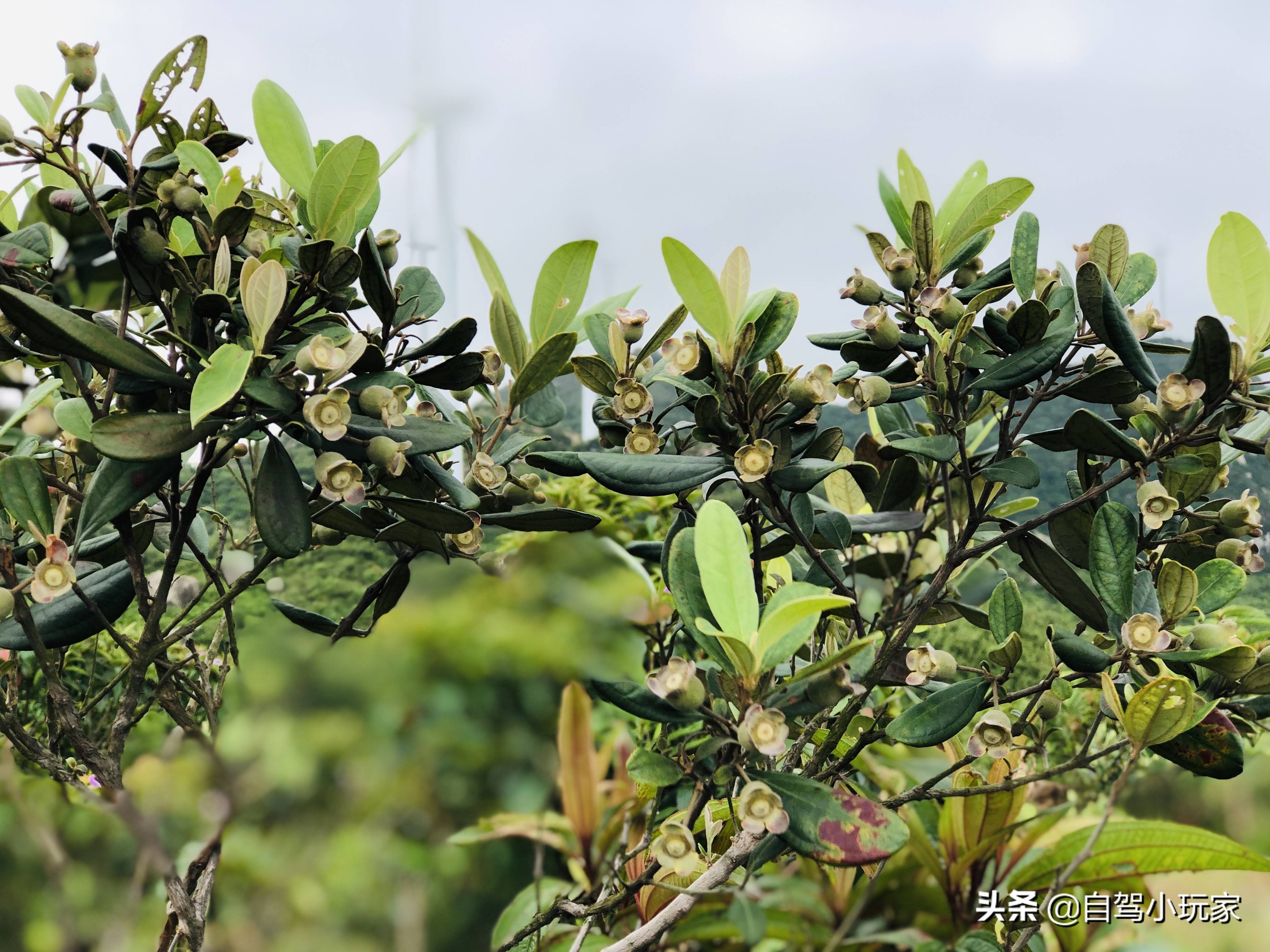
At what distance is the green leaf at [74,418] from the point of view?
29.5 inches

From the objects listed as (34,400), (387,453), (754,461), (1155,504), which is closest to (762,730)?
(754,461)

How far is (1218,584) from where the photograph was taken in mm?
794

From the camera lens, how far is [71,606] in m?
0.80

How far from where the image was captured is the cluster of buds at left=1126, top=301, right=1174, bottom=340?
2.74 ft

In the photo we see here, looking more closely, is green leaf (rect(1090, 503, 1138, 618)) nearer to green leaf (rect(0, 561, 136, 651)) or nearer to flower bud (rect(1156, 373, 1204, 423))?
flower bud (rect(1156, 373, 1204, 423))

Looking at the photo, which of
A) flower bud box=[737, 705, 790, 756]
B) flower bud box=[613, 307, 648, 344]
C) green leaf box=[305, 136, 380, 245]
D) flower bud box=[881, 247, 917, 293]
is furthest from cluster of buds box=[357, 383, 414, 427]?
flower bud box=[881, 247, 917, 293]

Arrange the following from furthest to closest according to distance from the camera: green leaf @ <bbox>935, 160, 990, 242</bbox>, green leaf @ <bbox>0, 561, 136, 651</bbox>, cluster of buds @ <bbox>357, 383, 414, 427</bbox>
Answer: green leaf @ <bbox>935, 160, 990, 242</bbox>, green leaf @ <bbox>0, 561, 136, 651</bbox>, cluster of buds @ <bbox>357, 383, 414, 427</bbox>

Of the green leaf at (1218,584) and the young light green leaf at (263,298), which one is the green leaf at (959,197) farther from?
the young light green leaf at (263,298)

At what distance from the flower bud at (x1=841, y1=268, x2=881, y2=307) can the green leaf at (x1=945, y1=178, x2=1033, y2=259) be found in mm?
104

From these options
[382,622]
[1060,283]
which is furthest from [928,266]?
[382,622]

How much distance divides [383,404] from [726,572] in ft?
0.97

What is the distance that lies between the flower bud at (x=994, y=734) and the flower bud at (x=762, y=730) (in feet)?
0.78

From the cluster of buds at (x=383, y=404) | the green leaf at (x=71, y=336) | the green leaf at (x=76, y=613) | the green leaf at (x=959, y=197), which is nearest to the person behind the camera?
the green leaf at (x=71, y=336)

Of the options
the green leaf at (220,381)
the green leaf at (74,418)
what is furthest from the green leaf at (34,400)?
the green leaf at (220,381)
